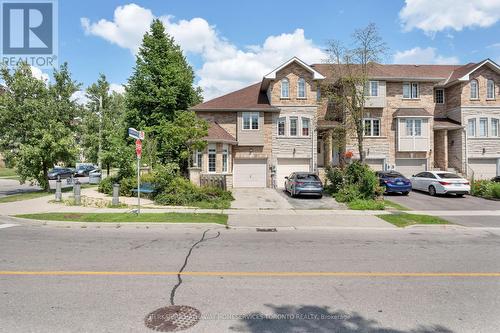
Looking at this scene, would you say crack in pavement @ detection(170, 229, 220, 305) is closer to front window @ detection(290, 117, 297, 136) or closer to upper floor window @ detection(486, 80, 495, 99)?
front window @ detection(290, 117, 297, 136)

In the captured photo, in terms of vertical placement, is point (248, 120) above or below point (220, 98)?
below

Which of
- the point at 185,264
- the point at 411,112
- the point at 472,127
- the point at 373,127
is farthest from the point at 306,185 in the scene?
the point at 472,127

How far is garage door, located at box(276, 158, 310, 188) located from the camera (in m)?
26.0

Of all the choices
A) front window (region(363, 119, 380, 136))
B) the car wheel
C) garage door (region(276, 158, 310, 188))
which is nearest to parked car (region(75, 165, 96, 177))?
garage door (region(276, 158, 310, 188))

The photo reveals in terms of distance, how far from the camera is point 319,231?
35.7 feet

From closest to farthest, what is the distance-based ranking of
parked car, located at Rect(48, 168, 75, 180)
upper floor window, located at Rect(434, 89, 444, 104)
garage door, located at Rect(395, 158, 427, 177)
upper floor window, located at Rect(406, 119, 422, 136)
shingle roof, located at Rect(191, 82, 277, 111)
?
shingle roof, located at Rect(191, 82, 277, 111) < upper floor window, located at Rect(406, 119, 422, 136) < garage door, located at Rect(395, 158, 427, 177) < upper floor window, located at Rect(434, 89, 444, 104) < parked car, located at Rect(48, 168, 75, 180)

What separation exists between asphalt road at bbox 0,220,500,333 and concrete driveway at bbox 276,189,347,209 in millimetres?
6570

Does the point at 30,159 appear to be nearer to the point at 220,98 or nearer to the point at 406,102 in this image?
the point at 220,98

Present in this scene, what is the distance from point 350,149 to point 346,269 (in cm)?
2151

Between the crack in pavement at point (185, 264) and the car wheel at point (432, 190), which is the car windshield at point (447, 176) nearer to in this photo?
the car wheel at point (432, 190)

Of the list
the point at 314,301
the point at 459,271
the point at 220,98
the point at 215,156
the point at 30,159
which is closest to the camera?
the point at 314,301

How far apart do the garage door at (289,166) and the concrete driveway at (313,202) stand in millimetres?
5785

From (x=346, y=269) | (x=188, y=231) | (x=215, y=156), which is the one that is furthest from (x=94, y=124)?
(x=346, y=269)

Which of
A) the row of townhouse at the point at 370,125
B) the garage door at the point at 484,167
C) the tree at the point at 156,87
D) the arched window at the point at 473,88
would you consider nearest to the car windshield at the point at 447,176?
the row of townhouse at the point at 370,125
